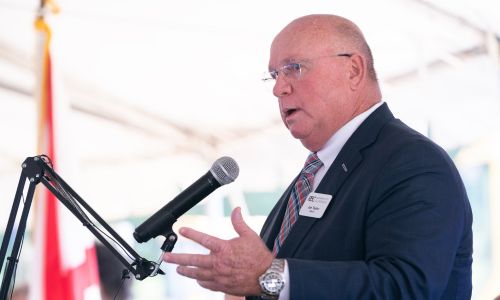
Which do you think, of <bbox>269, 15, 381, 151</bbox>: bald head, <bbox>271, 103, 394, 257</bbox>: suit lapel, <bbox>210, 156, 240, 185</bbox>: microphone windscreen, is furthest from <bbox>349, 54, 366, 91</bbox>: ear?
<bbox>210, 156, 240, 185</bbox>: microphone windscreen

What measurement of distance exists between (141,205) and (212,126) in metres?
A: 0.69

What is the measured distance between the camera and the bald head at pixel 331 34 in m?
1.76

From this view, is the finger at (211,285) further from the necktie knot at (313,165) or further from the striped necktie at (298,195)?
the necktie knot at (313,165)

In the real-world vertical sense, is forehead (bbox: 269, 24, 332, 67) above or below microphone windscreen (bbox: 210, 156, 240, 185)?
above

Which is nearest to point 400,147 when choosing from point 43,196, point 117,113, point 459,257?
point 459,257

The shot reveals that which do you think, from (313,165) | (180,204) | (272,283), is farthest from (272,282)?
(313,165)

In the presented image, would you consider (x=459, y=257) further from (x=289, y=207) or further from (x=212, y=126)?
(x=212, y=126)

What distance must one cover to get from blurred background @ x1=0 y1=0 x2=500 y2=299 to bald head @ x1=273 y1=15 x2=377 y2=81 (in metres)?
1.74

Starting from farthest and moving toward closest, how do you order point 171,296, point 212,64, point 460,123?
point 212,64
point 171,296
point 460,123

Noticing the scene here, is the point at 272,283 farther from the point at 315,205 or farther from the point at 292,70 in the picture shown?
the point at 292,70

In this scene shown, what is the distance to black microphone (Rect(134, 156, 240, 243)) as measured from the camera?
136 cm

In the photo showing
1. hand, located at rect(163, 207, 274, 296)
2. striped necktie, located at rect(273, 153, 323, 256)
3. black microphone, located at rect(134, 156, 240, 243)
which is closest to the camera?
hand, located at rect(163, 207, 274, 296)

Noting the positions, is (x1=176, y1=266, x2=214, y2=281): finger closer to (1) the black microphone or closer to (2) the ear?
(1) the black microphone

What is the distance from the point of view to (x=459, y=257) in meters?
1.47
